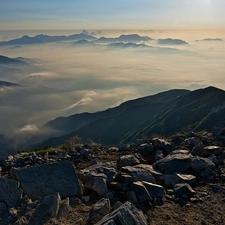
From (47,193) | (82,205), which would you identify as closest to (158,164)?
(82,205)

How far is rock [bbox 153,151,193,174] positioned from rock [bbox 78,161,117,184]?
1816 millimetres

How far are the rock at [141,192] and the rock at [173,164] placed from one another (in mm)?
2087

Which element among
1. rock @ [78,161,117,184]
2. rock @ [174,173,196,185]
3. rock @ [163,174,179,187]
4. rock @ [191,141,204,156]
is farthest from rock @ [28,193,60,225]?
rock @ [191,141,204,156]

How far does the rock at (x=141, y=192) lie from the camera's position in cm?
799

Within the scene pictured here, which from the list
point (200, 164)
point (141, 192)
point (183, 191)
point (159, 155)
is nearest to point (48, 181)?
point (141, 192)

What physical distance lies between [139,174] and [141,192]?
1.19 meters

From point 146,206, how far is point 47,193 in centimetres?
288

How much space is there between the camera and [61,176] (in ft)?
26.7

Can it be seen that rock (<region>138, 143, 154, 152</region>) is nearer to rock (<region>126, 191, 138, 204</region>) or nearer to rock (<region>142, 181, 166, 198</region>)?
rock (<region>142, 181, 166, 198</region>)

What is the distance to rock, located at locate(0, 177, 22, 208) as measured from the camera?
23.3 ft

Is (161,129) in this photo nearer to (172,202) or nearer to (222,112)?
(222,112)

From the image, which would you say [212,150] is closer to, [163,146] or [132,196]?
[163,146]

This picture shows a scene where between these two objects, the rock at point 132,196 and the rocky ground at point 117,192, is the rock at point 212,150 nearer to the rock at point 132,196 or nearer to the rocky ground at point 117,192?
the rocky ground at point 117,192

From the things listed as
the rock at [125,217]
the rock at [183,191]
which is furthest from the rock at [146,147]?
the rock at [125,217]
